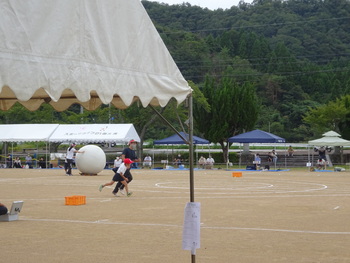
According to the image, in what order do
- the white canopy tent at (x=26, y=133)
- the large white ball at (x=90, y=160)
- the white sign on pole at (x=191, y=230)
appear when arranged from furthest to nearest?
1. the white canopy tent at (x=26, y=133)
2. the large white ball at (x=90, y=160)
3. the white sign on pole at (x=191, y=230)

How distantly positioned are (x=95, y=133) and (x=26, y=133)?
18.9ft

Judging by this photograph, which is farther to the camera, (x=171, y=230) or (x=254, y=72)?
(x=254, y=72)

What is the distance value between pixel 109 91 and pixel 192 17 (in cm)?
15046

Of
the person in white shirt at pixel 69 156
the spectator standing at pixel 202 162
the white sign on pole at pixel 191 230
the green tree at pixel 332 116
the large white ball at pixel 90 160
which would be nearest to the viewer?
the white sign on pole at pixel 191 230

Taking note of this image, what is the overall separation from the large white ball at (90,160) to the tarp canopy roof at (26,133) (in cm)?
1300

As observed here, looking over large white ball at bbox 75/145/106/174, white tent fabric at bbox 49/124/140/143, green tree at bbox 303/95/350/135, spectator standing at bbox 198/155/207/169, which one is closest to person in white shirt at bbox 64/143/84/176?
large white ball at bbox 75/145/106/174

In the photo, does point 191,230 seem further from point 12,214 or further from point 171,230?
point 12,214

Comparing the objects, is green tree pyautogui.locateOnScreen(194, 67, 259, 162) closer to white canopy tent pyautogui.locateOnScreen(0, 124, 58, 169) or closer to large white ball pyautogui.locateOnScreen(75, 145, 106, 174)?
white canopy tent pyautogui.locateOnScreen(0, 124, 58, 169)

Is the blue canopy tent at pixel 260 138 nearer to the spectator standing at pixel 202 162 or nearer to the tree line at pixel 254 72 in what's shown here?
the spectator standing at pixel 202 162

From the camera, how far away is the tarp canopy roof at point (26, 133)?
50.4 metres

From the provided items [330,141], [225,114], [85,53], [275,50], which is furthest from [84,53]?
[275,50]

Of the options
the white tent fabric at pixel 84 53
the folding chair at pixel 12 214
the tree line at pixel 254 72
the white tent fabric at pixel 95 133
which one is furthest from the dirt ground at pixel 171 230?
the white tent fabric at pixel 95 133

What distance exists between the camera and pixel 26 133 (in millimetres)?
51000

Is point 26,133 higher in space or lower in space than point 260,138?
higher
